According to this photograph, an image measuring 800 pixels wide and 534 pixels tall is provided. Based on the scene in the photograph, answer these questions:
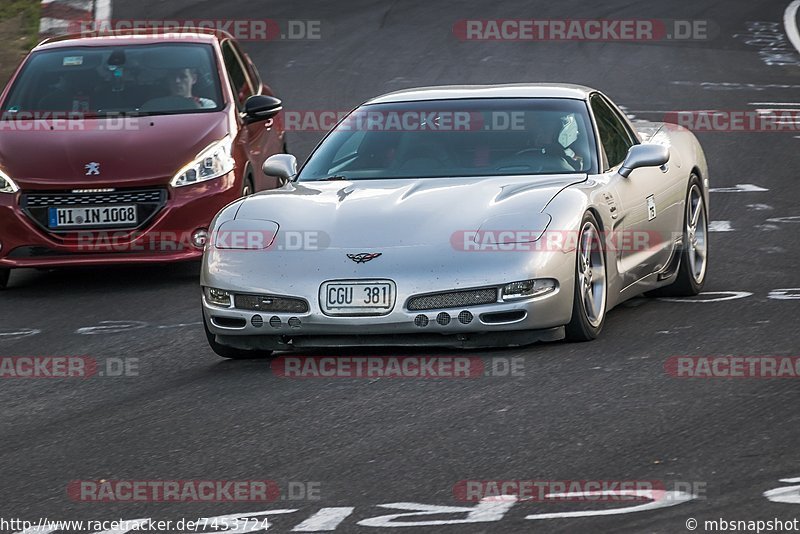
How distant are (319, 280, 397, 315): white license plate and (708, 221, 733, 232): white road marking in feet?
17.9

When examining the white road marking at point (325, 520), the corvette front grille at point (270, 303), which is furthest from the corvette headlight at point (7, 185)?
the white road marking at point (325, 520)

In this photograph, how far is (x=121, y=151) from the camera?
1098 centimetres

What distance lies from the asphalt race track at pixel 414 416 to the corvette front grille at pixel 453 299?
323 mm

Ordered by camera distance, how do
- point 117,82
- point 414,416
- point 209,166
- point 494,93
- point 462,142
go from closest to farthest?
1. point 414,416
2. point 462,142
3. point 494,93
4. point 209,166
5. point 117,82

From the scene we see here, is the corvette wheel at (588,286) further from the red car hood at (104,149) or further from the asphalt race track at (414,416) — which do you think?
the red car hood at (104,149)

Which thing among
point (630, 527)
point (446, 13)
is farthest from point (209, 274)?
point (446, 13)

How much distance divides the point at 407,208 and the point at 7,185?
3.98 metres

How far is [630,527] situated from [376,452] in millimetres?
1337

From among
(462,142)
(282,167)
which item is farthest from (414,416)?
(282,167)

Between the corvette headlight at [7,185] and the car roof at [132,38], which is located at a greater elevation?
the car roof at [132,38]

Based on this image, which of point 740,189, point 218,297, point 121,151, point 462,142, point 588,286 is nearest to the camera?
point 218,297

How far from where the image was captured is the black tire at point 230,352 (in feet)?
26.2

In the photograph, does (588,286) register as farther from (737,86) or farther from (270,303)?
(737,86)

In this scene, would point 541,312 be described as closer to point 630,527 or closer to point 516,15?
point 630,527
